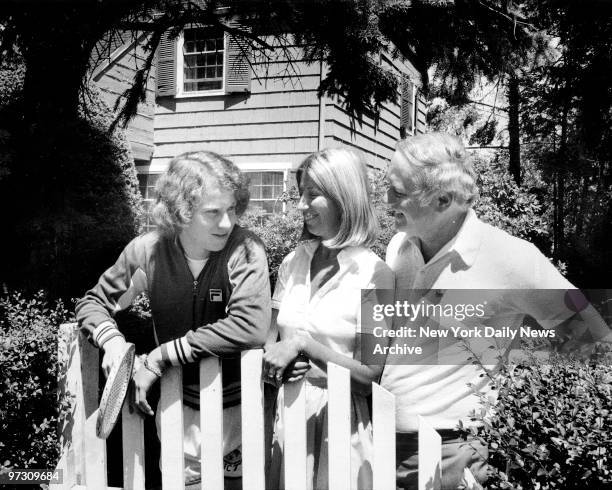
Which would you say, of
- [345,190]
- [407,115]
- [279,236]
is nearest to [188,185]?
[345,190]

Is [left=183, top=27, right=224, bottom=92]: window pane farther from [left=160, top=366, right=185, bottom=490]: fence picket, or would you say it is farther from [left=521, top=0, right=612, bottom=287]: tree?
[left=160, top=366, right=185, bottom=490]: fence picket

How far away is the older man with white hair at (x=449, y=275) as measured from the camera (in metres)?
1.67

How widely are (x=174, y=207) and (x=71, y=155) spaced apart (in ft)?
11.5

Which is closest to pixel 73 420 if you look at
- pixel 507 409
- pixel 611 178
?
pixel 507 409

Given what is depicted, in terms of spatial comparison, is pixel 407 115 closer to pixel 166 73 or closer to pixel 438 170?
pixel 166 73

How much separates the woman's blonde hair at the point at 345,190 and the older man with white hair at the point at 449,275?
10 cm

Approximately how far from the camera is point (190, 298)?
73.3 inches

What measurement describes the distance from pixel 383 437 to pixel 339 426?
0.44 ft

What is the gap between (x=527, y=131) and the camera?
670 centimetres

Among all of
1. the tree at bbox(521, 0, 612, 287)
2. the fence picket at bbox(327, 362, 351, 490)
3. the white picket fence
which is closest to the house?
the tree at bbox(521, 0, 612, 287)

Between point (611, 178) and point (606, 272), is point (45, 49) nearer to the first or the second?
point (611, 178)

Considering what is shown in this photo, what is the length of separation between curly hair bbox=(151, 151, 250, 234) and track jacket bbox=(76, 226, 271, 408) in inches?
4.4

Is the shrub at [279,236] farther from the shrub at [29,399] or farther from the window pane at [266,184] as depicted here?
the window pane at [266,184]

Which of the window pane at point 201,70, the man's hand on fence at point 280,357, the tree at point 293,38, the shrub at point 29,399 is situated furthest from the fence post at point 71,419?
the window pane at point 201,70
